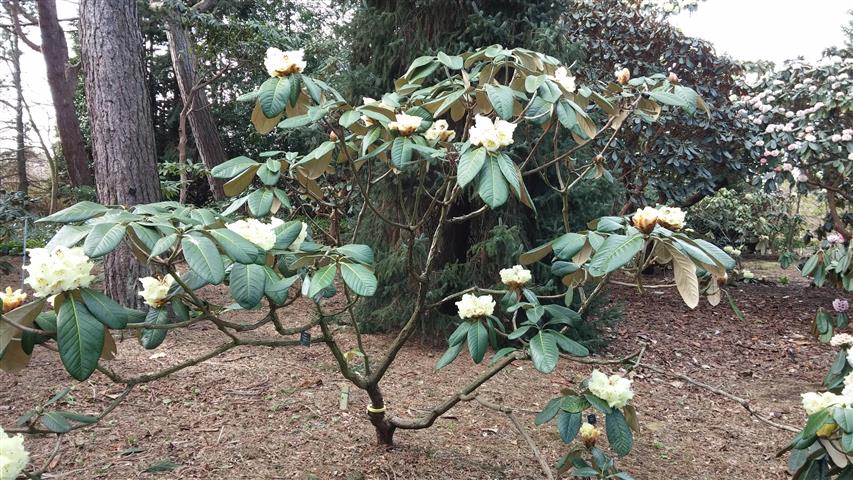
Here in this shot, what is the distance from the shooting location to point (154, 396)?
234 centimetres

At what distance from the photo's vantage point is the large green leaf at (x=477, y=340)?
1449 mm

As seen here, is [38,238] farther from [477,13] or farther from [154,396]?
[477,13]

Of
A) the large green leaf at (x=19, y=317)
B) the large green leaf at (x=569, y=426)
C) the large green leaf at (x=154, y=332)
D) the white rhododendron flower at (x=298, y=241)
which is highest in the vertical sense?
the white rhododendron flower at (x=298, y=241)

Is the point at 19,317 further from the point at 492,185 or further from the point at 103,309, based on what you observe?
the point at 492,185

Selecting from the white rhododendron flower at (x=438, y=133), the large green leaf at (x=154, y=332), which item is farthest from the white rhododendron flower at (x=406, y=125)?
the large green leaf at (x=154, y=332)

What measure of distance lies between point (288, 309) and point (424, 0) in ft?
8.01

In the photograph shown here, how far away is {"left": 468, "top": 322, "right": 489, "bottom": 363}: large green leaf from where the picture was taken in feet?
4.75

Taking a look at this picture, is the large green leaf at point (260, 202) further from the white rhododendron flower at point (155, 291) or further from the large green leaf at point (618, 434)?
the large green leaf at point (618, 434)

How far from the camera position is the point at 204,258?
0.91 m

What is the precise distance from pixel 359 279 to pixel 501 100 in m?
0.61

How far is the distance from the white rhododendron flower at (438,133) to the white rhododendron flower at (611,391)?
73 cm

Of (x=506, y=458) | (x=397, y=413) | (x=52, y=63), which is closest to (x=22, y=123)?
(x=52, y=63)

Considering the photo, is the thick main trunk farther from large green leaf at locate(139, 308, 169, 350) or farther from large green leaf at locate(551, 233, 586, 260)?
large green leaf at locate(551, 233, 586, 260)

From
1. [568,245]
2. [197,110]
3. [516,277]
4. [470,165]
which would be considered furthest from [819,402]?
[197,110]
